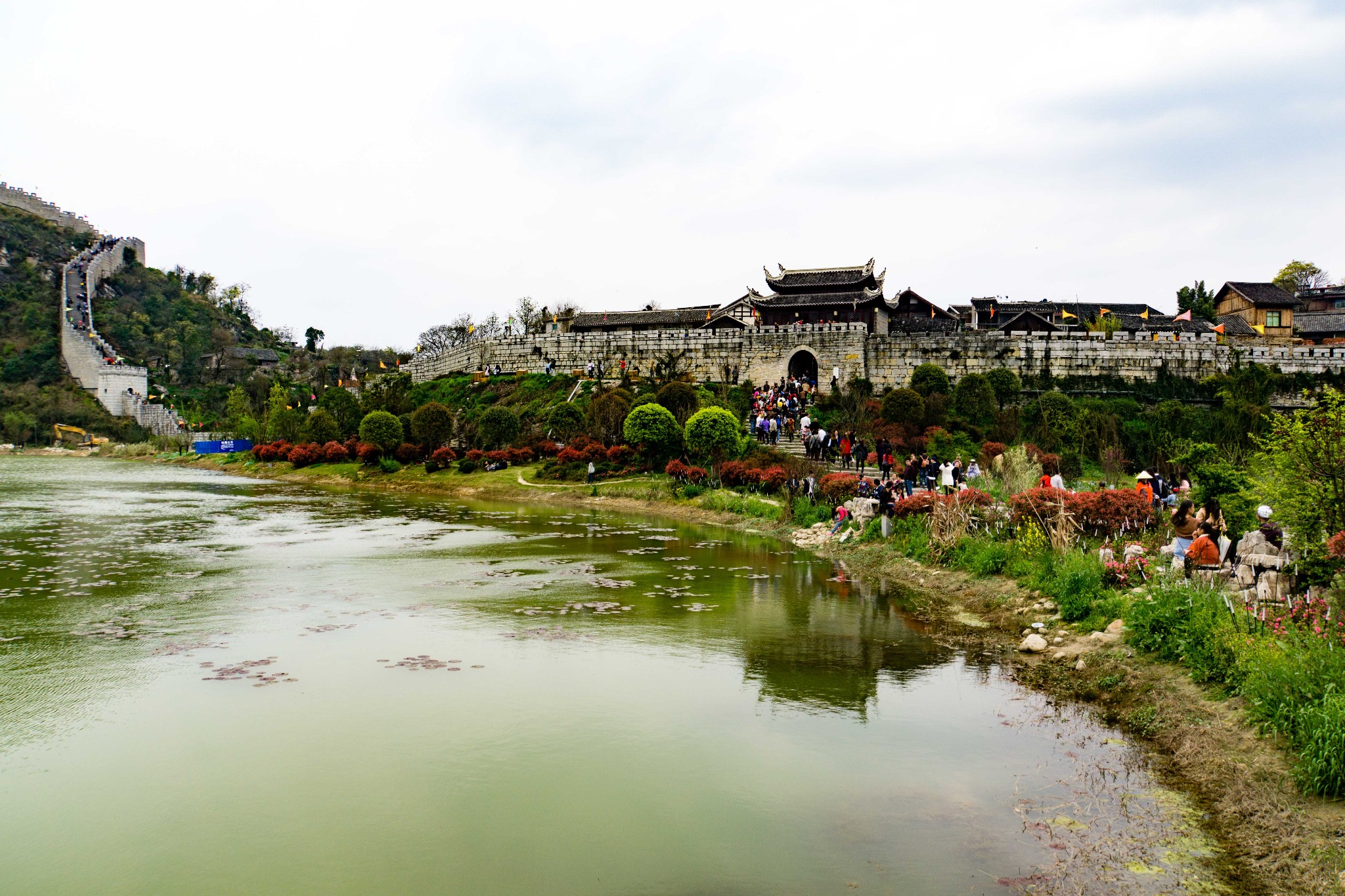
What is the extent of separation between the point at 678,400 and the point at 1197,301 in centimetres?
3744

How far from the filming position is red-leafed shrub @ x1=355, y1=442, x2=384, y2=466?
38.8 m

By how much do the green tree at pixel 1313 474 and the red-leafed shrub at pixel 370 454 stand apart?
3453 cm

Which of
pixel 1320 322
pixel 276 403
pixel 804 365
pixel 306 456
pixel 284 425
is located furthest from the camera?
pixel 276 403

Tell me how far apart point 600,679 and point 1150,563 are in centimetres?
763

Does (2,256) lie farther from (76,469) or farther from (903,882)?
(903,882)

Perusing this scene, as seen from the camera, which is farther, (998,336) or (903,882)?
(998,336)

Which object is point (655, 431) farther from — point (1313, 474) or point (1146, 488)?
point (1313, 474)

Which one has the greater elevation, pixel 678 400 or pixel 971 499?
pixel 678 400

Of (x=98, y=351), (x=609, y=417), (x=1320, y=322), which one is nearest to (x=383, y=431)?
(x=609, y=417)

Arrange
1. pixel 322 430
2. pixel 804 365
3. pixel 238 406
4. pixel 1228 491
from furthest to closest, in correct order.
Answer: pixel 238 406 < pixel 804 365 < pixel 322 430 < pixel 1228 491

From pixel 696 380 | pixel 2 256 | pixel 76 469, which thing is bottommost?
pixel 76 469

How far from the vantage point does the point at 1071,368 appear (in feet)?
133

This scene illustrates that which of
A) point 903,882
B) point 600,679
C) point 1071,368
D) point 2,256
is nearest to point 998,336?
point 1071,368

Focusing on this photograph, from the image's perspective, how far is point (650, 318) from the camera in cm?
5356
